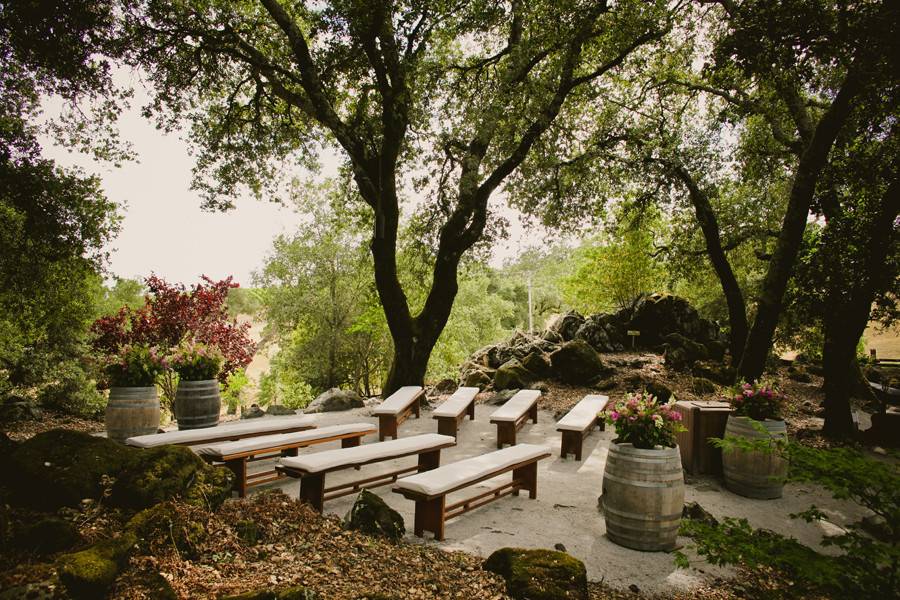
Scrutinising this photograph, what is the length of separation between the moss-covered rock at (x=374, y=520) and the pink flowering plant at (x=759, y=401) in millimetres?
4450

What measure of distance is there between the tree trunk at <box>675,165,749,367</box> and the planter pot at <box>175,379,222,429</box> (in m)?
11.3

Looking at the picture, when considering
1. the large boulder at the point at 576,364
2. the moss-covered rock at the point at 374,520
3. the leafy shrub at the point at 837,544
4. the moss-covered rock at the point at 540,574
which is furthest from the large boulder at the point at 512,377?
the leafy shrub at the point at 837,544

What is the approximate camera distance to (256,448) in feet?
15.9

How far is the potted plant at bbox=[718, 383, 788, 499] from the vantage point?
552 cm

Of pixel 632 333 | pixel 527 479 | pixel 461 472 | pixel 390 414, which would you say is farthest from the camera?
pixel 632 333

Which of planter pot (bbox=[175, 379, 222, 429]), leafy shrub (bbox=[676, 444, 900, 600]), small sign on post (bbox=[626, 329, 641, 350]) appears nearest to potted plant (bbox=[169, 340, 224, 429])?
planter pot (bbox=[175, 379, 222, 429])

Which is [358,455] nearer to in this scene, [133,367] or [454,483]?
[454,483]

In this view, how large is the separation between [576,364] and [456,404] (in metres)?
4.89

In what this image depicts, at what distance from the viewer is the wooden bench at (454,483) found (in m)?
3.97

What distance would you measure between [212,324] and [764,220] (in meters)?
14.1

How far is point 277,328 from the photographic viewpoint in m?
18.8

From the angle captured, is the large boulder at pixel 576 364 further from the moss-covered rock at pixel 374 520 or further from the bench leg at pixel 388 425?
the moss-covered rock at pixel 374 520

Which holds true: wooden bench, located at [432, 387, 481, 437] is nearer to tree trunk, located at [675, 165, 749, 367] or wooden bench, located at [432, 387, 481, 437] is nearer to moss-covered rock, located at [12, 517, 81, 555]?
moss-covered rock, located at [12, 517, 81, 555]

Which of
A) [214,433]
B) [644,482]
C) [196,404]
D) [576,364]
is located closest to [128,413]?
[196,404]
